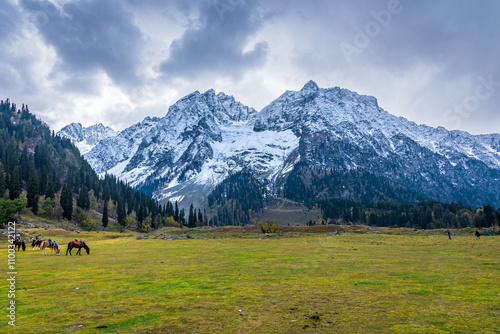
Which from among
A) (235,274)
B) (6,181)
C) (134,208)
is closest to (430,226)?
(134,208)

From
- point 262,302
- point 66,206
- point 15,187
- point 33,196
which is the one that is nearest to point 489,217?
point 262,302

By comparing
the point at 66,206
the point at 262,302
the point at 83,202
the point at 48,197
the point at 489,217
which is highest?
the point at 48,197

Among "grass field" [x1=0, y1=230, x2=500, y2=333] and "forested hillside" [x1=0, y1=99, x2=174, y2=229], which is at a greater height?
"forested hillside" [x1=0, y1=99, x2=174, y2=229]

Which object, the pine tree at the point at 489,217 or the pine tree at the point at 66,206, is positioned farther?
the pine tree at the point at 66,206

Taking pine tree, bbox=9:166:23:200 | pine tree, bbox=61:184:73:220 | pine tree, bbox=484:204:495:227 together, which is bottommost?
pine tree, bbox=484:204:495:227

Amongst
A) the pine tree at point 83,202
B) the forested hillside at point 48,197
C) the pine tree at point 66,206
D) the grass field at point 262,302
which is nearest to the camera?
the grass field at point 262,302

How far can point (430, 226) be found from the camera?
194 metres

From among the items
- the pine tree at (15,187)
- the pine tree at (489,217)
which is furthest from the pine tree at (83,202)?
the pine tree at (489,217)

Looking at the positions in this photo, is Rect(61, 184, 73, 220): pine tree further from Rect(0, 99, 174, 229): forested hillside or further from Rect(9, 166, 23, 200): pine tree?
Rect(9, 166, 23, 200): pine tree

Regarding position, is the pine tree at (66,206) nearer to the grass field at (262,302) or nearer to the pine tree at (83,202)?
the pine tree at (83,202)

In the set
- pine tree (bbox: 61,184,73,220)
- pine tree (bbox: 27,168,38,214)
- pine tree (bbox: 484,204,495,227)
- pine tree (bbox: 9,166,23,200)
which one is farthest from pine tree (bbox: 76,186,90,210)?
pine tree (bbox: 484,204,495,227)

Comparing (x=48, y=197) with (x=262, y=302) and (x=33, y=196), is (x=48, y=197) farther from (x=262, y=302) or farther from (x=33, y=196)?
(x=262, y=302)

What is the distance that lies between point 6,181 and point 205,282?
155760 millimetres

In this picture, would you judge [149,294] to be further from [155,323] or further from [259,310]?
[259,310]
